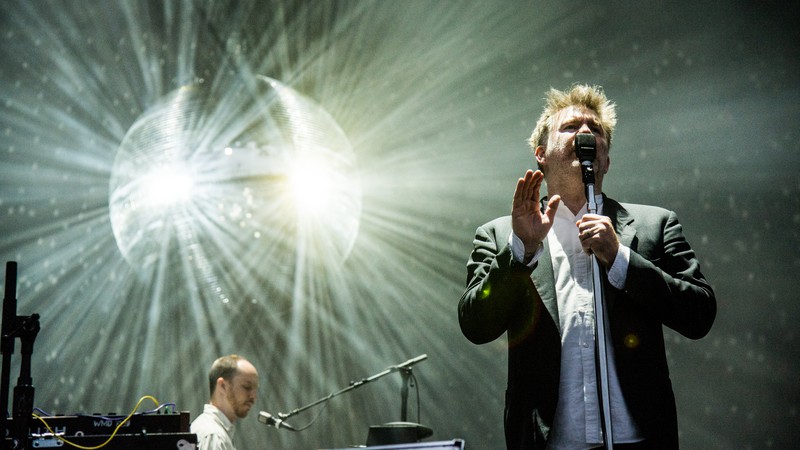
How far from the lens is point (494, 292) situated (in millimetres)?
1497

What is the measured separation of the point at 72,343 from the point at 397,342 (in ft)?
6.29

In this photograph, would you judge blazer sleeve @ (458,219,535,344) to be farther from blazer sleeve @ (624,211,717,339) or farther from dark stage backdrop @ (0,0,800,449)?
dark stage backdrop @ (0,0,800,449)

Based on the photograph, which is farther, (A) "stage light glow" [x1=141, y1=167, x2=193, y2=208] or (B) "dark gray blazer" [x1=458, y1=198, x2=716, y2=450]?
(A) "stage light glow" [x1=141, y1=167, x2=193, y2=208]

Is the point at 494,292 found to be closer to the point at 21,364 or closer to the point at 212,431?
the point at 21,364

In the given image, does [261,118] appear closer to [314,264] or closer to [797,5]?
[314,264]

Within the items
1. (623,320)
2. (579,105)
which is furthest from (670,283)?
(579,105)

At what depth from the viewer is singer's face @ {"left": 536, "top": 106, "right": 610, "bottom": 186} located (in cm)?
173

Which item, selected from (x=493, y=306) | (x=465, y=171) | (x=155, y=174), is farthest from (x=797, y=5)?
(x=155, y=174)

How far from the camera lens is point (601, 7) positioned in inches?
163

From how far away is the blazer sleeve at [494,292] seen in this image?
1.48 meters

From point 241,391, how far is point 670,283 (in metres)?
2.82

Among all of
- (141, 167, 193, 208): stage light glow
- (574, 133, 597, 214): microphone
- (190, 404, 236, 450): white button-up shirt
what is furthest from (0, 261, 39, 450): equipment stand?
(141, 167, 193, 208): stage light glow

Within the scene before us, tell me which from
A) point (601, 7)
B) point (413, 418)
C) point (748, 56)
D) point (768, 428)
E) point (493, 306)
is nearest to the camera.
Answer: point (493, 306)

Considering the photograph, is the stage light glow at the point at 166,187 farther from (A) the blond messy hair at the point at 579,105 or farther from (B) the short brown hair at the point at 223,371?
(A) the blond messy hair at the point at 579,105
